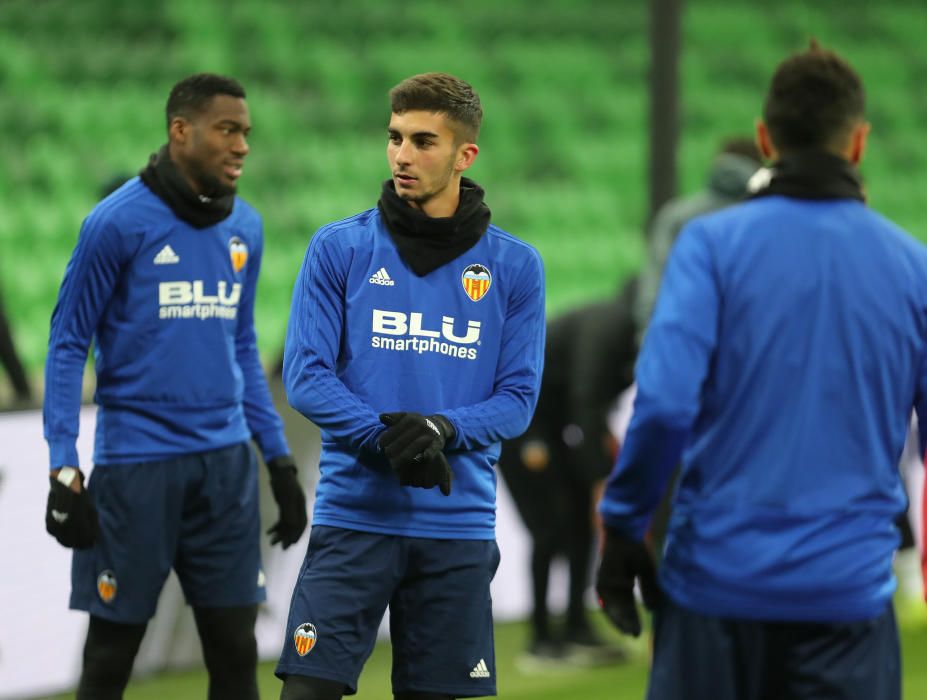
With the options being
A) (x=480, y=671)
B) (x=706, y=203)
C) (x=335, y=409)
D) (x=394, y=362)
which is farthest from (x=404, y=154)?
(x=706, y=203)

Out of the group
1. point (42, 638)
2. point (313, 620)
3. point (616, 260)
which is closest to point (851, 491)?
point (313, 620)

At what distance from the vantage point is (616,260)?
382 inches

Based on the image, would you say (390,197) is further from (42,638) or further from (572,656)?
(572,656)

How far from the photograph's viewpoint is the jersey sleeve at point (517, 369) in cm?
288

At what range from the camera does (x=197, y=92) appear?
3.52 metres

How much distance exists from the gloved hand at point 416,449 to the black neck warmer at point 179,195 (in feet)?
3.41

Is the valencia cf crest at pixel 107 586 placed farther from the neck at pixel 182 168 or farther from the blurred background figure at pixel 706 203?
the blurred background figure at pixel 706 203

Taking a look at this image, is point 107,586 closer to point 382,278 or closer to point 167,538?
point 167,538

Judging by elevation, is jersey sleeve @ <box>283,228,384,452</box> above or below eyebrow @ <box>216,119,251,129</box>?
below

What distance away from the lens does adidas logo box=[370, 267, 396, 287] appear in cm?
288

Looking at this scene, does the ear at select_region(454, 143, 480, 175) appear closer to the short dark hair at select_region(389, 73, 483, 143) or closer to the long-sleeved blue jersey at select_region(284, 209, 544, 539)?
the short dark hair at select_region(389, 73, 483, 143)

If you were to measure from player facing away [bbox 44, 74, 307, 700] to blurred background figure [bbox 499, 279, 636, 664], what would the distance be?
2206 mm

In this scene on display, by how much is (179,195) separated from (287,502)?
0.78 m

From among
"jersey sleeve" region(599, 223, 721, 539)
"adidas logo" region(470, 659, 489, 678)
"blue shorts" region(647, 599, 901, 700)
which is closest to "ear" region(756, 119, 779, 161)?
"jersey sleeve" region(599, 223, 721, 539)
